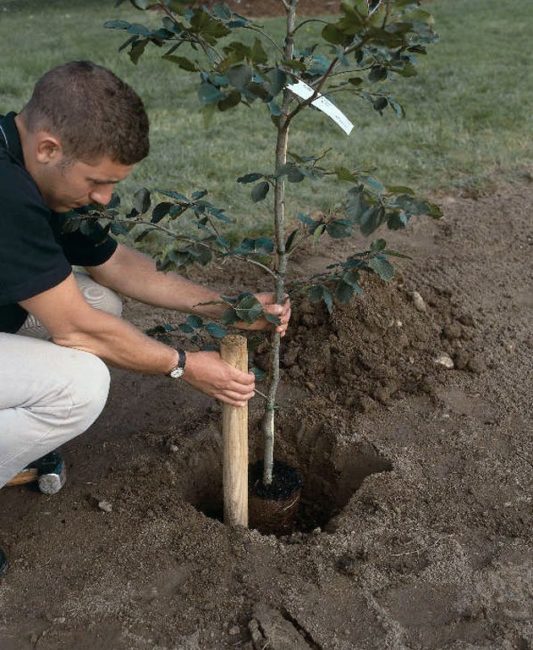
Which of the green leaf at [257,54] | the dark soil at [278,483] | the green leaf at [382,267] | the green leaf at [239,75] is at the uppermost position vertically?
the green leaf at [257,54]

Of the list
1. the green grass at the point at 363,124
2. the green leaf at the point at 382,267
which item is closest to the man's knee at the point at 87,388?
the green leaf at the point at 382,267

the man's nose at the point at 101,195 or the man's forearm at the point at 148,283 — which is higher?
the man's nose at the point at 101,195

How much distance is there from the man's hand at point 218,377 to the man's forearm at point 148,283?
1.23 feet

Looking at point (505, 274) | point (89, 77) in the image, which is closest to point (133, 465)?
point (89, 77)

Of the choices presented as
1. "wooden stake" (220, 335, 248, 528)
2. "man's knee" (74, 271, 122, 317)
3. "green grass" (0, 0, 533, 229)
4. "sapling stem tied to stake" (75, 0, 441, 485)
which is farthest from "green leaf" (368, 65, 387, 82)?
"green grass" (0, 0, 533, 229)

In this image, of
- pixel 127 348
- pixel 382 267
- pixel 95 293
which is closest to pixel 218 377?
pixel 127 348

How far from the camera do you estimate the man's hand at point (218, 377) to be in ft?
8.79

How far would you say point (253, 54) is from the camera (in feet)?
6.28

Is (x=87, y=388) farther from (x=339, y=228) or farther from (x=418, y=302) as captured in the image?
(x=418, y=302)

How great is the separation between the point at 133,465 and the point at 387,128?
4455mm

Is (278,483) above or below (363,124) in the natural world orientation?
above

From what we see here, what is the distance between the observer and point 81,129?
2.32 metres

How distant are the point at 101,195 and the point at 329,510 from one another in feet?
5.14

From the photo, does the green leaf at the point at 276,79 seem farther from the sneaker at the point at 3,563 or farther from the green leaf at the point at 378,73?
the sneaker at the point at 3,563
